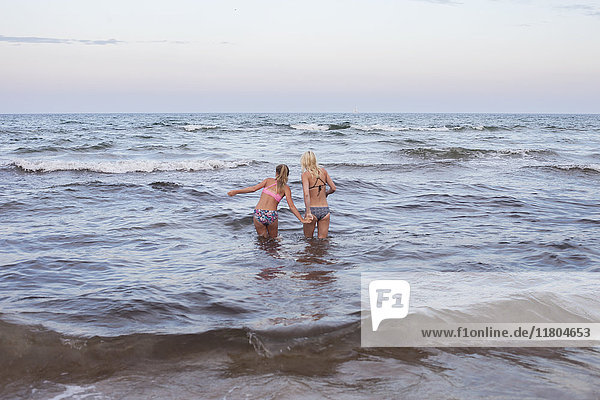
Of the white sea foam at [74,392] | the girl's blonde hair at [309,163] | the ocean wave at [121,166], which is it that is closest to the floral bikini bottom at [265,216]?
the girl's blonde hair at [309,163]

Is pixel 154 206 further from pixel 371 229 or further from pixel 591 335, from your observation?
pixel 591 335

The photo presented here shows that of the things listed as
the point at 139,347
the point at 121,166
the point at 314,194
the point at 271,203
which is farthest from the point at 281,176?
the point at 121,166

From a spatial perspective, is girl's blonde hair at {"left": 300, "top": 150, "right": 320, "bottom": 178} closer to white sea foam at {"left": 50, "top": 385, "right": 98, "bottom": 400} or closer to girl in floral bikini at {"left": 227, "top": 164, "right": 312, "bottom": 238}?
girl in floral bikini at {"left": 227, "top": 164, "right": 312, "bottom": 238}

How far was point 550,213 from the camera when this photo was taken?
10742mm

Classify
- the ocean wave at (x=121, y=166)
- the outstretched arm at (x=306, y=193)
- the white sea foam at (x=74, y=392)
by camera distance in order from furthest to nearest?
the ocean wave at (x=121, y=166)
the outstretched arm at (x=306, y=193)
the white sea foam at (x=74, y=392)

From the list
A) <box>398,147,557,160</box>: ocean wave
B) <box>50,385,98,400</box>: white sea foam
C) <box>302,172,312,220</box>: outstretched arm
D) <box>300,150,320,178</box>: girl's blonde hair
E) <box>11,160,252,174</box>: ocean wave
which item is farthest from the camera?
<box>398,147,557,160</box>: ocean wave

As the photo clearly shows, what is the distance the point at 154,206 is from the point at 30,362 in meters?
7.30

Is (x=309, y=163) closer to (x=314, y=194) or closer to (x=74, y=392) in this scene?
(x=314, y=194)

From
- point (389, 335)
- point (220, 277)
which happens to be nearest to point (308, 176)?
point (220, 277)

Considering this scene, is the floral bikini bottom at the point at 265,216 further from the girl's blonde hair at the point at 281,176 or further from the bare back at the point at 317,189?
the bare back at the point at 317,189

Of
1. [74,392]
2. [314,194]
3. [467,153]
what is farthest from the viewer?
[467,153]

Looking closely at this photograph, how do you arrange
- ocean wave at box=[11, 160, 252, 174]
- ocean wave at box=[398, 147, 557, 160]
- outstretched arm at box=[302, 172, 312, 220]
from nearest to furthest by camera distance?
1. outstretched arm at box=[302, 172, 312, 220]
2. ocean wave at box=[11, 160, 252, 174]
3. ocean wave at box=[398, 147, 557, 160]

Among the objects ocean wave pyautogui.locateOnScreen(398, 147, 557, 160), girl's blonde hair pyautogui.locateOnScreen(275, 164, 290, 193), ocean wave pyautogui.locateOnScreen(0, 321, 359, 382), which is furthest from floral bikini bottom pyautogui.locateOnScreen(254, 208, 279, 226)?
ocean wave pyautogui.locateOnScreen(398, 147, 557, 160)

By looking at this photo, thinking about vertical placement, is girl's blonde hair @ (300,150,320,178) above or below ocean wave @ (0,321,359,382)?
above
